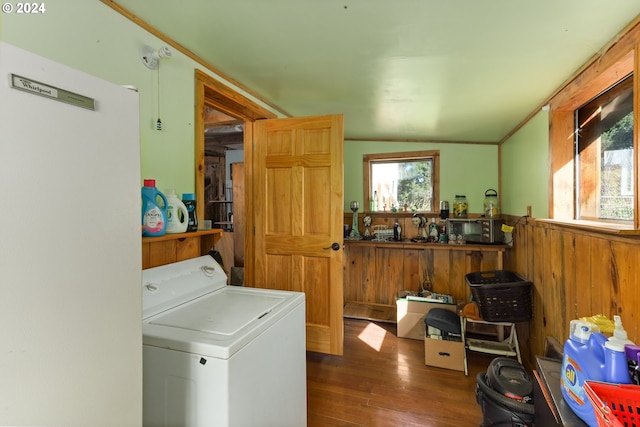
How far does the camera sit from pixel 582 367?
3.03ft

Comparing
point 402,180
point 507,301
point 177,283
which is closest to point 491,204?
point 402,180

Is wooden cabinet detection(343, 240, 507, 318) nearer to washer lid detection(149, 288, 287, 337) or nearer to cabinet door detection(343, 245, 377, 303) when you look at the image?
cabinet door detection(343, 245, 377, 303)

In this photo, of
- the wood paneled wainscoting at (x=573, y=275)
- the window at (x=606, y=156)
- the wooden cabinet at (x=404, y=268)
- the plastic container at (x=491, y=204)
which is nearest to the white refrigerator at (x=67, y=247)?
the wood paneled wainscoting at (x=573, y=275)

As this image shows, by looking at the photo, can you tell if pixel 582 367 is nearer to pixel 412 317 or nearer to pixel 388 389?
pixel 388 389

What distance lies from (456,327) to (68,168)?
2642 mm

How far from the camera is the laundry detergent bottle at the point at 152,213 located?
128cm

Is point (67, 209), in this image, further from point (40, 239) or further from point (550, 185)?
point (550, 185)

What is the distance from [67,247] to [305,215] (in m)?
1.86

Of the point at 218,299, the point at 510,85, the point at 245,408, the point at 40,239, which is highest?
the point at 510,85

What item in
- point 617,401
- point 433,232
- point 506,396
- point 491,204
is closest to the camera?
point 617,401

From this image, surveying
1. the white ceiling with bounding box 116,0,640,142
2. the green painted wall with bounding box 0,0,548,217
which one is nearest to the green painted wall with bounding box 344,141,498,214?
the green painted wall with bounding box 0,0,548,217

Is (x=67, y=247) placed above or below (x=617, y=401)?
above

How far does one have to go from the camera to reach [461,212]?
3309 mm

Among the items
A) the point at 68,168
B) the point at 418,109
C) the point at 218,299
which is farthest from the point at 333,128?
the point at 68,168
